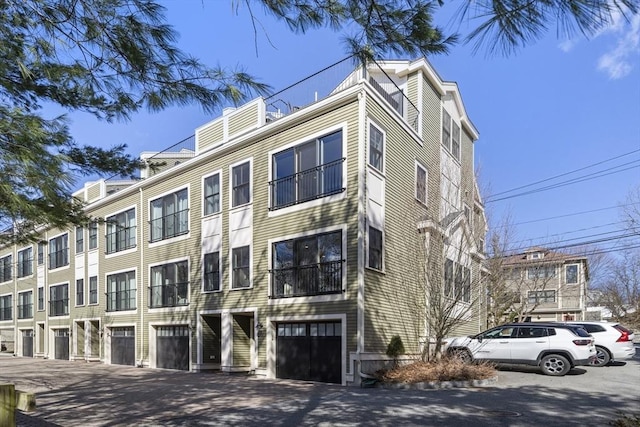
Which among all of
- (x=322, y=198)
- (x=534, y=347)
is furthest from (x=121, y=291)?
(x=534, y=347)

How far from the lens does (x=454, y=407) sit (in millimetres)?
10344

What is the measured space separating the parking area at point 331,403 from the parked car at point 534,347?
1.56ft

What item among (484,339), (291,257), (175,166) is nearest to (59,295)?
(175,166)

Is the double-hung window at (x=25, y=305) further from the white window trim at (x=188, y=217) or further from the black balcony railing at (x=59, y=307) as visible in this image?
the white window trim at (x=188, y=217)

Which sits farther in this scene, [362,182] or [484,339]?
[484,339]

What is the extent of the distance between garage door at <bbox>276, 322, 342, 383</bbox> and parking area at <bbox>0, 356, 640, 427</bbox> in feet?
2.31

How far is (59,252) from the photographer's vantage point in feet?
105

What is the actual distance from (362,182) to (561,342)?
7312 mm

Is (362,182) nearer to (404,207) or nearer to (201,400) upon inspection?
(404,207)

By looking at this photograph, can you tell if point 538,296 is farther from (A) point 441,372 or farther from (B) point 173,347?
(B) point 173,347

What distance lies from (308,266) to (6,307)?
32.0 metres

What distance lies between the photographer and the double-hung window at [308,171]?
16547mm

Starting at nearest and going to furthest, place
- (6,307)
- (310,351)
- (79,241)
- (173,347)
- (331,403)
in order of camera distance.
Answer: (331,403) < (310,351) < (173,347) < (79,241) < (6,307)

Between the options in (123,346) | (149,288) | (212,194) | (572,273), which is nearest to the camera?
(212,194)
